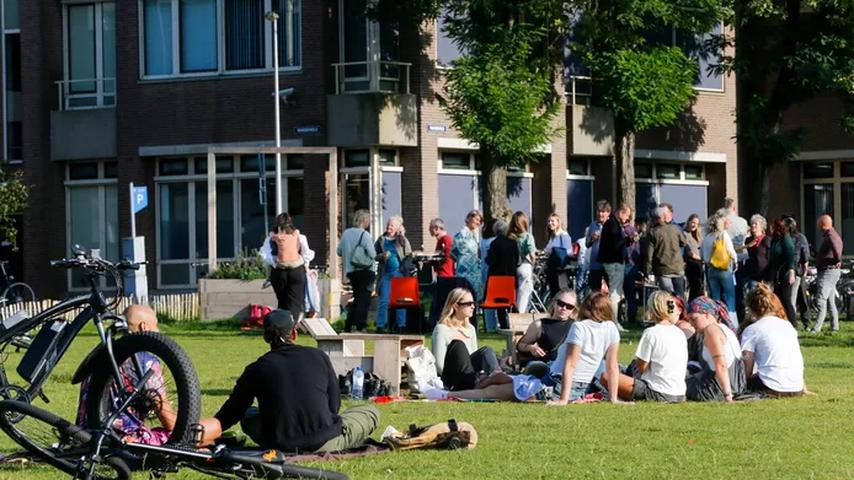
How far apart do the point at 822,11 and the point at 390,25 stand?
35.6 ft

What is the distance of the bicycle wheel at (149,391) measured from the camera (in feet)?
31.2

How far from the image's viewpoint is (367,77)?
41.4 metres

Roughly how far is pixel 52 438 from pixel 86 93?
36246 millimetres

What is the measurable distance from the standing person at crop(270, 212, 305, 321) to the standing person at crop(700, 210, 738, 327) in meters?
6.41

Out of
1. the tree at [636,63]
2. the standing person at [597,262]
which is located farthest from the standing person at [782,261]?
the tree at [636,63]

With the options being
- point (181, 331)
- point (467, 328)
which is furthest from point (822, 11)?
point (467, 328)

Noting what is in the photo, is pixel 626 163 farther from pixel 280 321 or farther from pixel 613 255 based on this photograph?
pixel 280 321

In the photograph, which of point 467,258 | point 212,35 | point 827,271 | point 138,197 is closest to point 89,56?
point 212,35

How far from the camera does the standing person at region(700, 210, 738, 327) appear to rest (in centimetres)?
2627

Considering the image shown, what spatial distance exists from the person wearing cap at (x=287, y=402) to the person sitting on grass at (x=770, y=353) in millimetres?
5611

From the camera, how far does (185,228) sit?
4422 cm

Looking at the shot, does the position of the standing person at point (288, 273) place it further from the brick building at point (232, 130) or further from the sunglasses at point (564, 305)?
the brick building at point (232, 130)

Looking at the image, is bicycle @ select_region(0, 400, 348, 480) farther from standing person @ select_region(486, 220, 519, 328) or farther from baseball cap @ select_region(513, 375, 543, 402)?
standing person @ select_region(486, 220, 519, 328)

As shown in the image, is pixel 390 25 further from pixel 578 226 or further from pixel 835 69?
pixel 835 69
